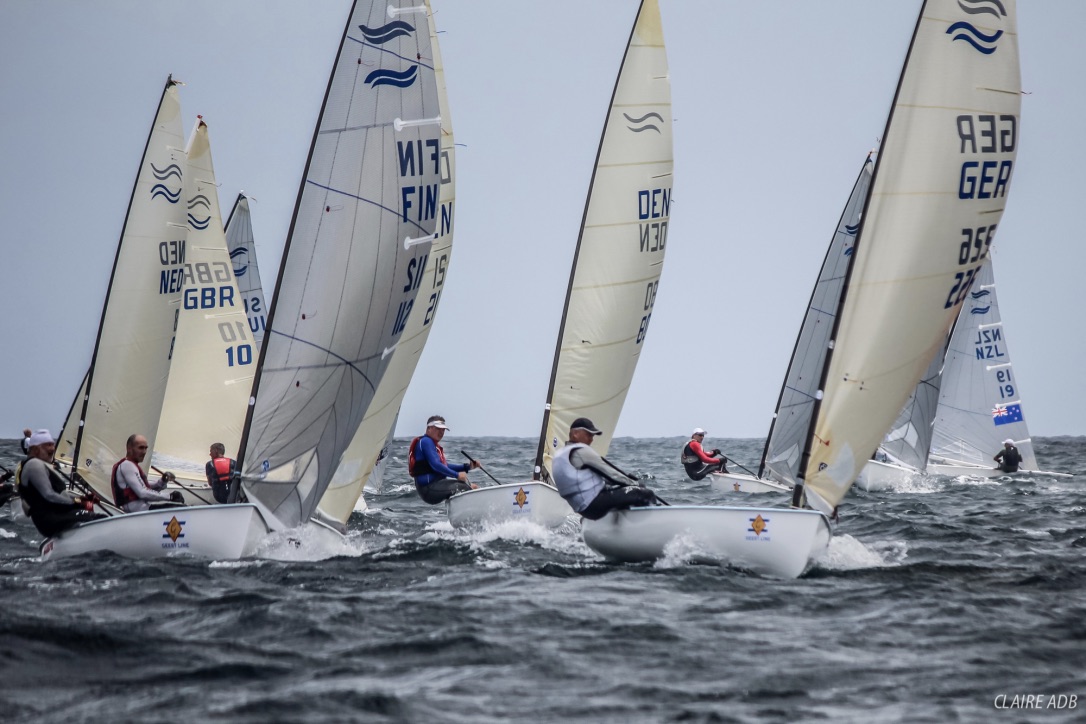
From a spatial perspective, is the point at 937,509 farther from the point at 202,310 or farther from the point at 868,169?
the point at 202,310

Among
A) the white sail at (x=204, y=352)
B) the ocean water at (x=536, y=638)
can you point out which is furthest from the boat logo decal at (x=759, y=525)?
the white sail at (x=204, y=352)

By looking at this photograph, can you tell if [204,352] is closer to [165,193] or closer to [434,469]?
[165,193]

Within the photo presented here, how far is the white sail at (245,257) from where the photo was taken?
19.4 metres

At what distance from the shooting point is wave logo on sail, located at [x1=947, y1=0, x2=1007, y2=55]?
10375mm

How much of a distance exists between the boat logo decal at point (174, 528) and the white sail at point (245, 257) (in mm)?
10290

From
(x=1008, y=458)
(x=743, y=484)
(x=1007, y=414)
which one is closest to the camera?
(x=743, y=484)

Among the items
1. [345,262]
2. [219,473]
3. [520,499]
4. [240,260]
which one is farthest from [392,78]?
[240,260]

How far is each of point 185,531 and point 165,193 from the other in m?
6.47

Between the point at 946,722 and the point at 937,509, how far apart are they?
1247 cm

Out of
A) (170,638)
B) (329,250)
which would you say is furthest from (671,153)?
(170,638)

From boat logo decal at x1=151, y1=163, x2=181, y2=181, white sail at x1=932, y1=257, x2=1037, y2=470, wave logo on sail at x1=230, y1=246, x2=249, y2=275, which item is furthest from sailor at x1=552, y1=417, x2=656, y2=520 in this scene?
white sail at x1=932, y1=257, x2=1037, y2=470

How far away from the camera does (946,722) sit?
16.8 ft

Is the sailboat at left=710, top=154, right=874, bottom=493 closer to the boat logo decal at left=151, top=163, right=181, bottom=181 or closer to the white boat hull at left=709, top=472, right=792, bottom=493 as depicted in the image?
the white boat hull at left=709, top=472, right=792, bottom=493

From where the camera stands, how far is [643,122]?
51.3 ft
